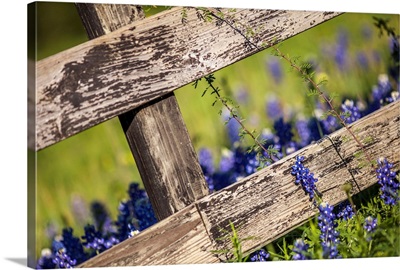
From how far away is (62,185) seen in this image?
3.85 metres

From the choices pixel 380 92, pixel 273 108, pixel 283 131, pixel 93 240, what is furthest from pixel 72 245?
pixel 380 92

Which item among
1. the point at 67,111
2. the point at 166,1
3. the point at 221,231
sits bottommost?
the point at 221,231

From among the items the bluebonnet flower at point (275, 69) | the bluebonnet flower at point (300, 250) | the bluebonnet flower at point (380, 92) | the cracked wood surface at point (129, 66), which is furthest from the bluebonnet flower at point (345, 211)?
the bluebonnet flower at point (275, 69)

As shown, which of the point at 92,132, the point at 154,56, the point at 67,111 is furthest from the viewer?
the point at 92,132

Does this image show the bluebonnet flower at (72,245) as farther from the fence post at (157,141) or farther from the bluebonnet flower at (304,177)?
the bluebonnet flower at (304,177)

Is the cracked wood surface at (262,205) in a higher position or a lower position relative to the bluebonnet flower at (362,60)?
lower

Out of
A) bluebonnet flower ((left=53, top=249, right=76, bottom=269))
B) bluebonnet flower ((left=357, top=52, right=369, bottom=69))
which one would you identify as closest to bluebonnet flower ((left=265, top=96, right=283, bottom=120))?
bluebonnet flower ((left=357, top=52, right=369, bottom=69))

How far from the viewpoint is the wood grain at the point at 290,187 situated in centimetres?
304

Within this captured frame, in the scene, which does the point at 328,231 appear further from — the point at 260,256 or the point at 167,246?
the point at 167,246

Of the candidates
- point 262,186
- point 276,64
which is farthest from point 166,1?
point 276,64

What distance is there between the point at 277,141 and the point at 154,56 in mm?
1314

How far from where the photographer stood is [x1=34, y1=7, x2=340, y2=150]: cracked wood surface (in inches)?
107

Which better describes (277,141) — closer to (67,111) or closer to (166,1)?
(166,1)

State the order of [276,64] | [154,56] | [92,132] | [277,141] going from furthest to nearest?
1. [276,64]
2. [92,132]
3. [277,141]
4. [154,56]
